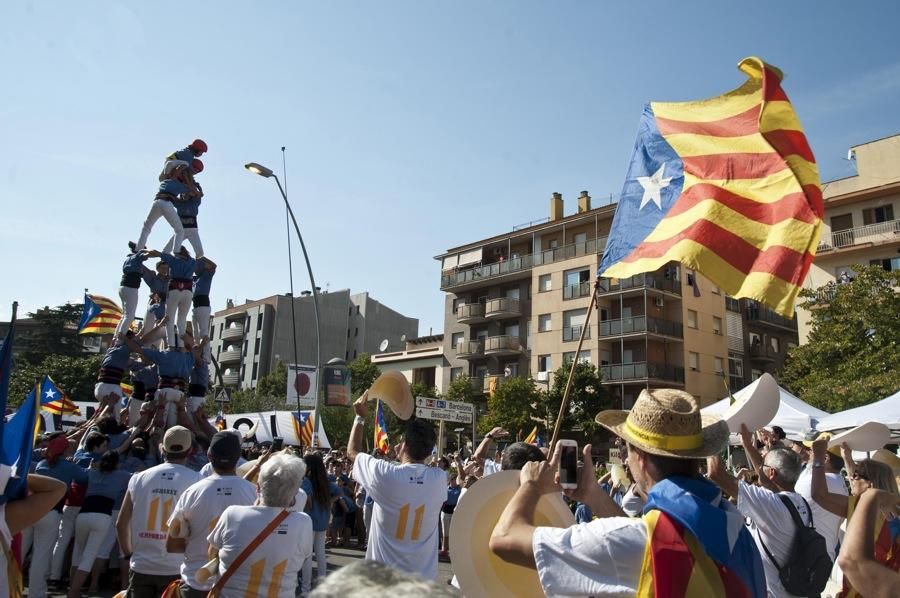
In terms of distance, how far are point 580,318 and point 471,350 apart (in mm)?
8970

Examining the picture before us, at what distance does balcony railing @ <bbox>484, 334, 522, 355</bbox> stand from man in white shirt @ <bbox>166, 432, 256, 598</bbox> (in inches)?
1660

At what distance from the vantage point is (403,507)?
508 cm

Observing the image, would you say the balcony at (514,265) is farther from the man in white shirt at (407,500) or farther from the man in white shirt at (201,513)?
the man in white shirt at (201,513)

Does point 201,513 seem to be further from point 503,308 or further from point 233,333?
point 233,333

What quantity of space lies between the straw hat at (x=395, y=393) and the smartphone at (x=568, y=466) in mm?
2874

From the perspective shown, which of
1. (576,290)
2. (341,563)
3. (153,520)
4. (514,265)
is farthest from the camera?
(514,265)

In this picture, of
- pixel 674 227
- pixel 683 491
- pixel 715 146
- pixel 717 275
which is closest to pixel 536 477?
pixel 683 491

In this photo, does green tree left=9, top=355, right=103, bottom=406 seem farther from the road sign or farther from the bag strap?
the bag strap

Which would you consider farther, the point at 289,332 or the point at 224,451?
the point at 289,332

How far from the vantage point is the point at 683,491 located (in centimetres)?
247

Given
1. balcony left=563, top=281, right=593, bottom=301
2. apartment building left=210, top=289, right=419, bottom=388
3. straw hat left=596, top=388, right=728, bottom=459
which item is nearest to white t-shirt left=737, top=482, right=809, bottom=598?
straw hat left=596, top=388, right=728, bottom=459

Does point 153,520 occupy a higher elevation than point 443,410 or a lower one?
lower

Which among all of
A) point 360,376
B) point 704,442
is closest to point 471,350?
point 360,376

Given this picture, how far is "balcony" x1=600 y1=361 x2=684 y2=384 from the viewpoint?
129ft
